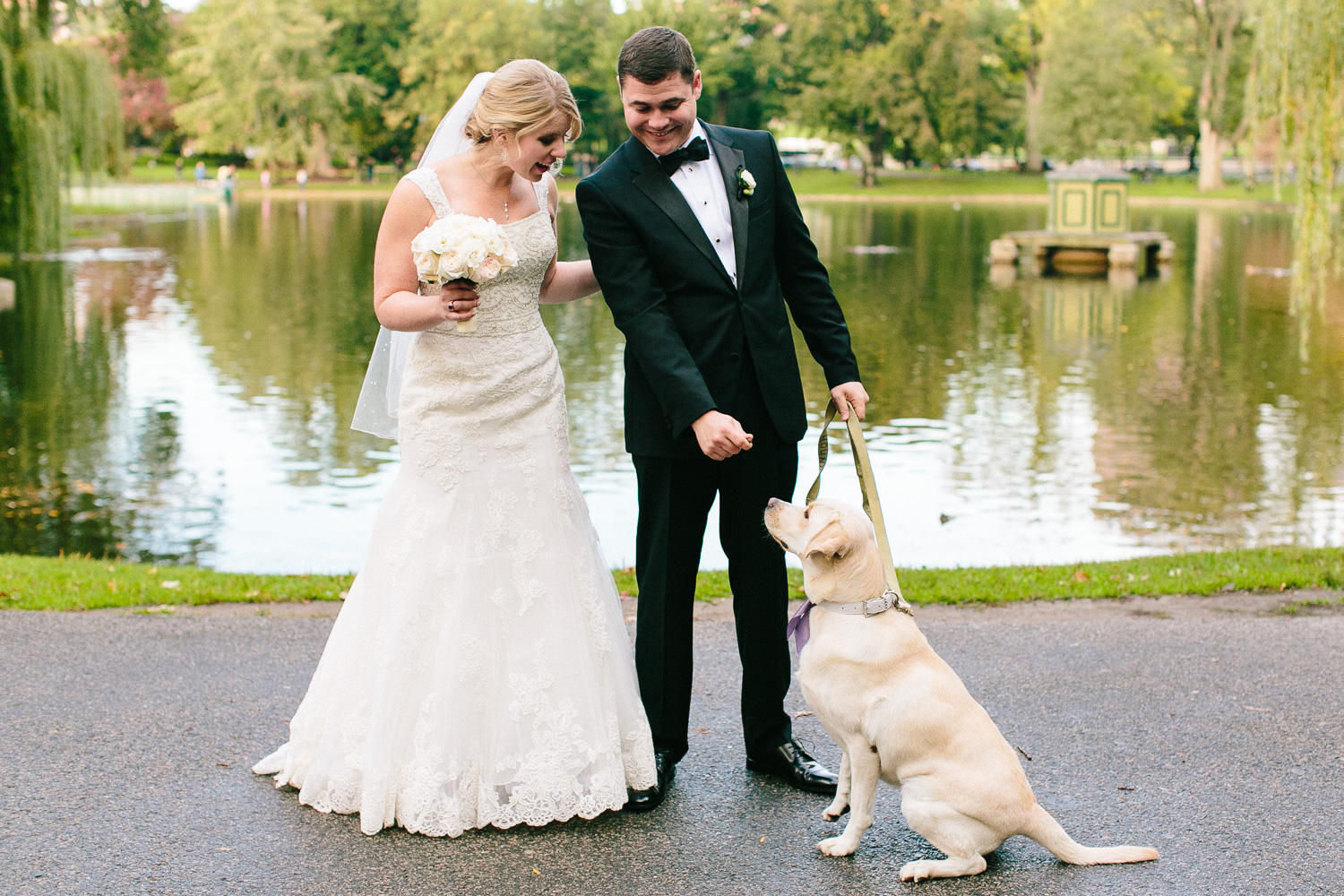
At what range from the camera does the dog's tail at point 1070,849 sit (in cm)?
364

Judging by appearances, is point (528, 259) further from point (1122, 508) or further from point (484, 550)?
point (1122, 508)

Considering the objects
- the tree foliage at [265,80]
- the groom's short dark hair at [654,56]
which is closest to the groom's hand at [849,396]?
the groom's short dark hair at [654,56]

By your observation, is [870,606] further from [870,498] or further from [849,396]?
[849,396]

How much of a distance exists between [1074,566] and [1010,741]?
3228 mm

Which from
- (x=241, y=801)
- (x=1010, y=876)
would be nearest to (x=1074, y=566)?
(x=1010, y=876)

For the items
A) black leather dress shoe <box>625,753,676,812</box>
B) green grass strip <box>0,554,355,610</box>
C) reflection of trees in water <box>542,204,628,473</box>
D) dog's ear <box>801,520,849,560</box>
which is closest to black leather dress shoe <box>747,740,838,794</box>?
black leather dress shoe <box>625,753,676,812</box>

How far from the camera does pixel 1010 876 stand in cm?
371

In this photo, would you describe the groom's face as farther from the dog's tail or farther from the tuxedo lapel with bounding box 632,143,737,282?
the dog's tail

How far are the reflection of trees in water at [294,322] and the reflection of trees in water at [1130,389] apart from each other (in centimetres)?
579

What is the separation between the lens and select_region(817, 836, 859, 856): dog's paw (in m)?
3.81

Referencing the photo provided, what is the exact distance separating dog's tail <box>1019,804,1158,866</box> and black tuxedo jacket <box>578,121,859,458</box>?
1457 mm

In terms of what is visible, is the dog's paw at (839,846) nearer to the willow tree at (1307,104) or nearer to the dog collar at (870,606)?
the dog collar at (870,606)

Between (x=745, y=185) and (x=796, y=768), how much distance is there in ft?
6.56

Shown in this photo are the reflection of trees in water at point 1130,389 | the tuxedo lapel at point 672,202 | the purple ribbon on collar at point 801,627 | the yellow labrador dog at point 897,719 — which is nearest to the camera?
the yellow labrador dog at point 897,719
